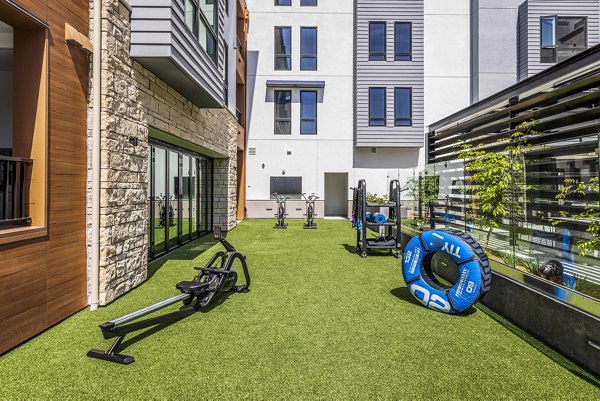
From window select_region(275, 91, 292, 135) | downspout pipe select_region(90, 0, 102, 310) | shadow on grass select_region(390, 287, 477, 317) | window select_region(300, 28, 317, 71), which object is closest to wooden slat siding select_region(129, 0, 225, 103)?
downspout pipe select_region(90, 0, 102, 310)

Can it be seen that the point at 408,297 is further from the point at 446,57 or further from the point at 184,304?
the point at 446,57

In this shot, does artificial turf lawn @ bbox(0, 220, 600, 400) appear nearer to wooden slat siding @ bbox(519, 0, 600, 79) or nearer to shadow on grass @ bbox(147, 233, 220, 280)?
shadow on grass @ bbox(147, 233, 220, 280)

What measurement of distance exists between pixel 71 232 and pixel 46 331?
3.25 feet

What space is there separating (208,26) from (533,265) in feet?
21.3

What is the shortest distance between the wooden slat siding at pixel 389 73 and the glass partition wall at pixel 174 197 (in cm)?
737

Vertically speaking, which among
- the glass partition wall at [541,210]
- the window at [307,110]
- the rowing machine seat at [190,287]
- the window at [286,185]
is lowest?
the rowing machine seat at [190,287]

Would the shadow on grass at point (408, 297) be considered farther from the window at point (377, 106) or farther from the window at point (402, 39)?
the window at point (402, 39)

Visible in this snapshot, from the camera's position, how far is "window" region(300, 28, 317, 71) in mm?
13812

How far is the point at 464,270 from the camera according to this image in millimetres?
3303

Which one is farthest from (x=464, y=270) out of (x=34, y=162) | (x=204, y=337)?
(x=34, y=162)

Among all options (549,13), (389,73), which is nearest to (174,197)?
(389,73)

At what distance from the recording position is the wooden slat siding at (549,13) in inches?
495

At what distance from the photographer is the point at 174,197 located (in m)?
6.67

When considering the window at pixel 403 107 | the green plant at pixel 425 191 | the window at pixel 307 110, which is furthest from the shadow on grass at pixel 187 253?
the window at pixel 403 107
